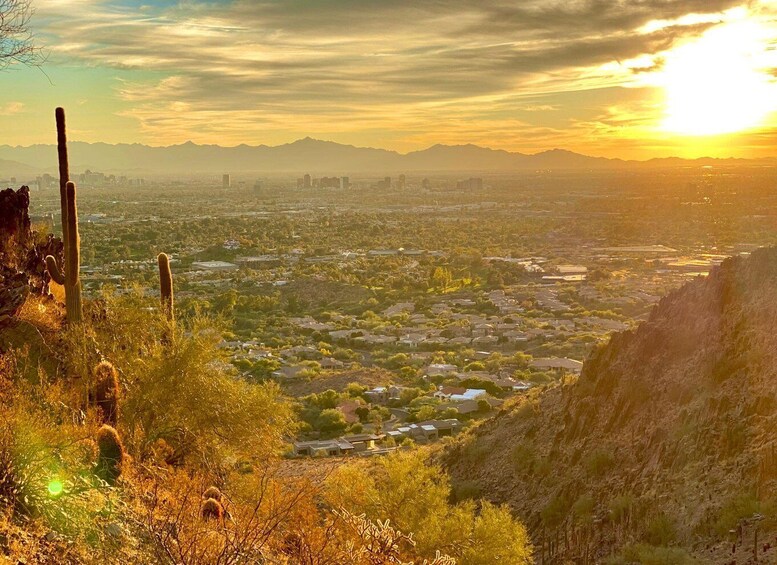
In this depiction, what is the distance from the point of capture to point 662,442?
63.8 feet

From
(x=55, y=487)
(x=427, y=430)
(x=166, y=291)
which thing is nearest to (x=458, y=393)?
(x=427, y=430)

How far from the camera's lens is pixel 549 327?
55.5 m

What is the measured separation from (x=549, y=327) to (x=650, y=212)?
4145 inches

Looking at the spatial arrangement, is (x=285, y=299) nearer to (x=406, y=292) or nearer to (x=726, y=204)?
(x=406, y=292)

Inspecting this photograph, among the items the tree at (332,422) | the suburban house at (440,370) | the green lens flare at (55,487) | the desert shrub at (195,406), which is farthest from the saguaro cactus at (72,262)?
the suburban house at (440,370)

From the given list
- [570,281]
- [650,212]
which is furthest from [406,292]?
[650,212]

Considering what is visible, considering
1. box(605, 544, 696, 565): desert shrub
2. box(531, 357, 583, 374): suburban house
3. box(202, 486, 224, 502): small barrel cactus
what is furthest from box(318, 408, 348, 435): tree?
box(202, 486, 224, 502): small barrel cactus

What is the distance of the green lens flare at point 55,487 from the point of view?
31.3 feet

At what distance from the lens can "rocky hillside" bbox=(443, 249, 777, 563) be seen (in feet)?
52.4

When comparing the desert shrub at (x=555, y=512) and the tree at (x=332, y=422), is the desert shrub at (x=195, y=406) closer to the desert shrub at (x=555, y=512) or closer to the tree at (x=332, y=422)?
the desert shrub at (x=555, y=512)

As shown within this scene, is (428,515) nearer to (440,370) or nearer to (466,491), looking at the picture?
(466,491)

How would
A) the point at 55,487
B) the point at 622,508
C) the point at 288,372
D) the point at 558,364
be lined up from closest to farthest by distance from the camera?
the point at 55,487
the point at 622,508
the point at 288,372
the point at 558,364

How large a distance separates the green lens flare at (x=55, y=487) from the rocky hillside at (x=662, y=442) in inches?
392

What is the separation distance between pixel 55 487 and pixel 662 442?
46.3 ft
